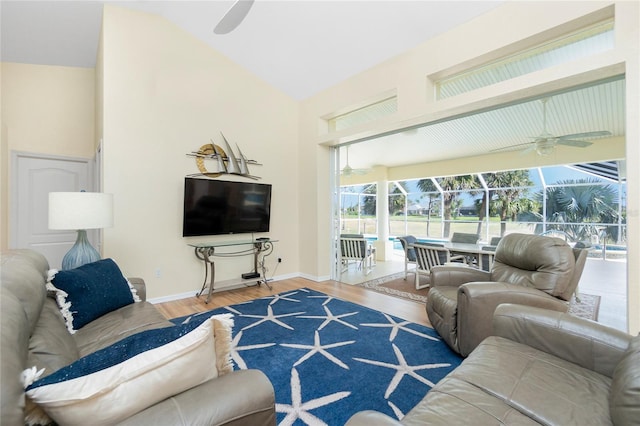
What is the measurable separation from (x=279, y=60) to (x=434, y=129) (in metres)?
3.03

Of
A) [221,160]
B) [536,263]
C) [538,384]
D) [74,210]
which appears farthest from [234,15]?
[536,263]

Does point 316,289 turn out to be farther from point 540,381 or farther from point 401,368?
point 540,381

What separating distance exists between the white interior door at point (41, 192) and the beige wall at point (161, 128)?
111cm

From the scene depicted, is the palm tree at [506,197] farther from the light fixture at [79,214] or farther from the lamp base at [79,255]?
the lamp base at [79,255]

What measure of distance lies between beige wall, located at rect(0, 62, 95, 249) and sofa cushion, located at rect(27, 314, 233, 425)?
4396 millimetres

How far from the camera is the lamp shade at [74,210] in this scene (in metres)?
2.28

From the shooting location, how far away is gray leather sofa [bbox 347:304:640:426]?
3.39 feet

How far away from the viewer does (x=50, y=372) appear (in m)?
1.03

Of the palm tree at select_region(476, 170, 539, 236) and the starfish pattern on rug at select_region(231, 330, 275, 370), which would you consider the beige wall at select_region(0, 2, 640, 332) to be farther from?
the palm tree at select_region(476, 170, 539, 236)

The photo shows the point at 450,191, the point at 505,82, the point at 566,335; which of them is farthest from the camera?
the point at 450,191

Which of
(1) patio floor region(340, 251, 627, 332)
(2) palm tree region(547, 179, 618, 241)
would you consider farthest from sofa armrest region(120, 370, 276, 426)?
(2) palm tree region(547, 179, 618, 241)

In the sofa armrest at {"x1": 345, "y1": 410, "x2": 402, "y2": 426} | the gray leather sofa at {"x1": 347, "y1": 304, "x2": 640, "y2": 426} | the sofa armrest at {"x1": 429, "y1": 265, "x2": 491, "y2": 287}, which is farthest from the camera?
the sofa armrest at {"x1": 429, "y1": 265, "x2": 491, "y2": 287}

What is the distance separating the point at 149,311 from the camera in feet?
6.83

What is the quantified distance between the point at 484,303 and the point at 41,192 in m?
5.75
